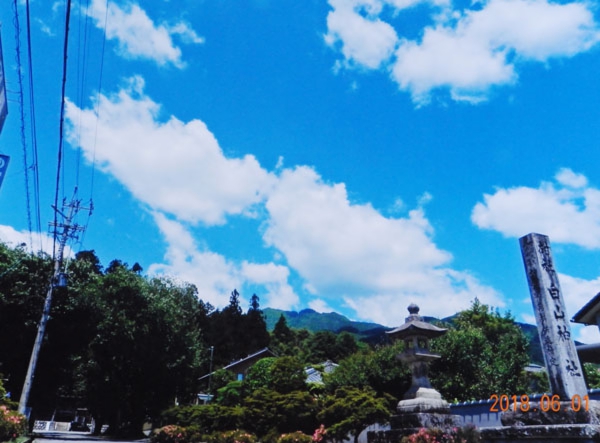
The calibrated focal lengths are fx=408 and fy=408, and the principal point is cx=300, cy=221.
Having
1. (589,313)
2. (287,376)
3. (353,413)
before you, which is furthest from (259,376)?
(589,313)

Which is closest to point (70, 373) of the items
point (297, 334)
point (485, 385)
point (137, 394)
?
point (137, 394)

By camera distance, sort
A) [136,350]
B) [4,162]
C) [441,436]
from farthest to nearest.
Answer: [136,350]
[441,436]
[4,162]

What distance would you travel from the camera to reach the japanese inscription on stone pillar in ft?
21.0

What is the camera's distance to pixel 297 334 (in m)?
76.4

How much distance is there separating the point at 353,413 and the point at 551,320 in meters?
8.74

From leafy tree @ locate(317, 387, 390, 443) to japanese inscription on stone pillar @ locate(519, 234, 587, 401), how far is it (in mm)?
8000

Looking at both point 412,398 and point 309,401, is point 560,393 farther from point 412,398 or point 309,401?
point 309,401

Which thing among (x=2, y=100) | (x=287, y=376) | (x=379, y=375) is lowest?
(x=287, y=376)

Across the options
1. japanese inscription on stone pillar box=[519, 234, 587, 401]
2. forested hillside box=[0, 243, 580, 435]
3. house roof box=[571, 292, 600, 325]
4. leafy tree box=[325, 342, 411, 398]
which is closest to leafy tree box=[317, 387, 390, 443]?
forested hillside box=[0, 243, 580, 435]

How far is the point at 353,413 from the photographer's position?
13.7 m

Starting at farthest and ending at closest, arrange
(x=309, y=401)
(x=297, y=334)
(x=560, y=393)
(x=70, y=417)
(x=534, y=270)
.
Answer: (x=297, y=334)
(x=70, y=417)
(x=309, y=401)
(x=534, y=270)
(x=560, y=393)

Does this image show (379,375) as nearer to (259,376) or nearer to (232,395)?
(259,376)

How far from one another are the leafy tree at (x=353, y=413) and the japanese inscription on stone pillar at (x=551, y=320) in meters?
8.00

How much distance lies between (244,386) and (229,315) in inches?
1817
